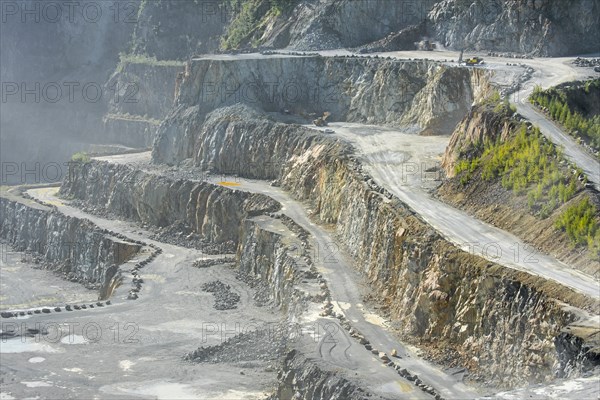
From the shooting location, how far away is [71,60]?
122688mm

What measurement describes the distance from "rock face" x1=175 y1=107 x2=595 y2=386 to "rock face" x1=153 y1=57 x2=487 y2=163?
10760mm

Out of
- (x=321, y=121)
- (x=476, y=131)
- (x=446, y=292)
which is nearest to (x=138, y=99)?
(x=321, y=121)

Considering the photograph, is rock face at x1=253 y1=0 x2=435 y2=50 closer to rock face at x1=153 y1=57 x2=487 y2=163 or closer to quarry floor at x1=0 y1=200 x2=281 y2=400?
rock face at x1=153 y1=57 x2=487 y2=163

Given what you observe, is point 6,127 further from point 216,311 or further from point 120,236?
point 216,311

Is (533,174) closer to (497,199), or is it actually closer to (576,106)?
(497,199)

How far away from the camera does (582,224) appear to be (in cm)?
3862

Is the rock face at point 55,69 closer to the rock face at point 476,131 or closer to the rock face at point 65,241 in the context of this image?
the rock face at point 65,241

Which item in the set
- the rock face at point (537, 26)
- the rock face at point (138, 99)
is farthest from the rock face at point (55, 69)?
the rock face at point (537, 26)

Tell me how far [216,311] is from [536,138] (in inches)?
763

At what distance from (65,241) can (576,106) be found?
3924cm

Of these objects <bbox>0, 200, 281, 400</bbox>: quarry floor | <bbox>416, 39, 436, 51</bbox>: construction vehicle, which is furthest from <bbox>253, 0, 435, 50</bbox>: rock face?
<bbox>0, 200, 281, 400</bbox>: quarry floor

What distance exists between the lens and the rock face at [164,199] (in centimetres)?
6638

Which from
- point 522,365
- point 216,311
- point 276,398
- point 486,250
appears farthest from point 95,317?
point 522,365

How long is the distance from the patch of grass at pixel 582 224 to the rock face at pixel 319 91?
2483cm
